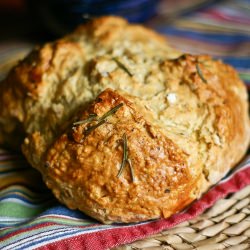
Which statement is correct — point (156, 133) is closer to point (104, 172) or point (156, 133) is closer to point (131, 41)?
point (104, 172)

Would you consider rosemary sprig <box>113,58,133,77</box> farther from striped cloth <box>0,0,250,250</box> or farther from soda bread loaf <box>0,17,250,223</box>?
striped cloth <box>0,0,250,250</box>

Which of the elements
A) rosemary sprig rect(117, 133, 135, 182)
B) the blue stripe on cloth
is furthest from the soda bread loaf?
the blue stripe on cloth

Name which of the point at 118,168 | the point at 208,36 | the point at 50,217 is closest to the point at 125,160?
the point at 118,168

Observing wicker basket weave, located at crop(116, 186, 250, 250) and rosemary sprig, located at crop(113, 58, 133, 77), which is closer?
wicker basket weave, located at crop(116, 186, 250, 250)

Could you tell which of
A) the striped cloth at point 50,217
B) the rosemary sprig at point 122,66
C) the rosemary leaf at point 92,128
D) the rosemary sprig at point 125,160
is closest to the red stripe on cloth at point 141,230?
the striped cloth at point 50,217

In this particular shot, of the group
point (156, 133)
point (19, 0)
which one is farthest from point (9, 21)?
point (156, 133)

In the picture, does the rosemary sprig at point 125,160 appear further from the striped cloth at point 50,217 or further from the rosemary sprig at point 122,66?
the rosemary sprig at point 122,66
